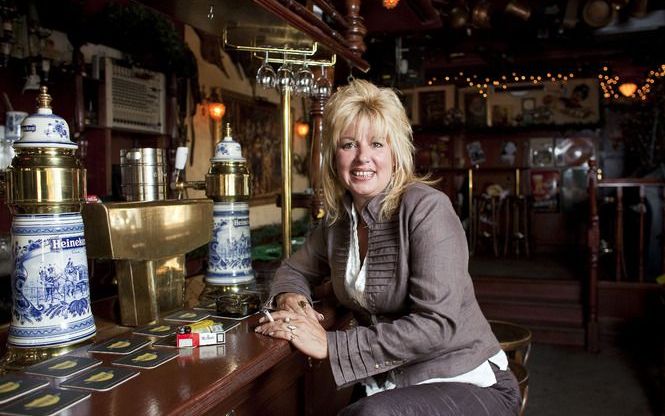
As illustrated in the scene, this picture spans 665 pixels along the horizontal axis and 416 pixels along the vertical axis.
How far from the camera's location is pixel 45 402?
3.09ft

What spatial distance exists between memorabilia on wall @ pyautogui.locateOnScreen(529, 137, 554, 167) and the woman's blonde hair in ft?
24.7

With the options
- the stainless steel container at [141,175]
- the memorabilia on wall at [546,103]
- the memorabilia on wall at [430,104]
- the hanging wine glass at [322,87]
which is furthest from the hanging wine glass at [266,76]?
the memorabilia on wall at [546,103]

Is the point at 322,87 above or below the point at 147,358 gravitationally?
above

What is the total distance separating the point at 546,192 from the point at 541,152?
24.9 inches

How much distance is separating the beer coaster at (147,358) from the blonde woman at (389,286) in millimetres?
273

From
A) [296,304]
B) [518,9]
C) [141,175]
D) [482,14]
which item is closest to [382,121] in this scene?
[296,304]

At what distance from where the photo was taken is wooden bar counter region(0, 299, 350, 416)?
0.95 meters

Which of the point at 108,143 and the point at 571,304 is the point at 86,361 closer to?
the point at 108,143

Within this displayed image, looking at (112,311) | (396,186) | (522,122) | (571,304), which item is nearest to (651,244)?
(571,304)

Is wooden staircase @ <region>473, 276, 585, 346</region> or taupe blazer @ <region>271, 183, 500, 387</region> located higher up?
taupe blazer @ <region>271, 183, 500, 387</region>

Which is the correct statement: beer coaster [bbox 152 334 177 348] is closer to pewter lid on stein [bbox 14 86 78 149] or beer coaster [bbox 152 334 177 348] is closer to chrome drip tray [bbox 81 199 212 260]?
chrome drip tray [bbox 81 199 212 260]

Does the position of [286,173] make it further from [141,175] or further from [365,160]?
[141,175]

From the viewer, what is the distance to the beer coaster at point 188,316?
5.03ft

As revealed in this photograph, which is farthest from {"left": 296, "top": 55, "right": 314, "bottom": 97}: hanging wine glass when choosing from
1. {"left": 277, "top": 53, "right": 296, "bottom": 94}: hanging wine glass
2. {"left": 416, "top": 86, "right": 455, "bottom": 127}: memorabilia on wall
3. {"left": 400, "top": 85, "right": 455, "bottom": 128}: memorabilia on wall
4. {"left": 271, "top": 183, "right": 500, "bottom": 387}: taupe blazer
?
{"left": 416, "top": 86, "right": 455, "bottom": 127}: memorabilia on wall
